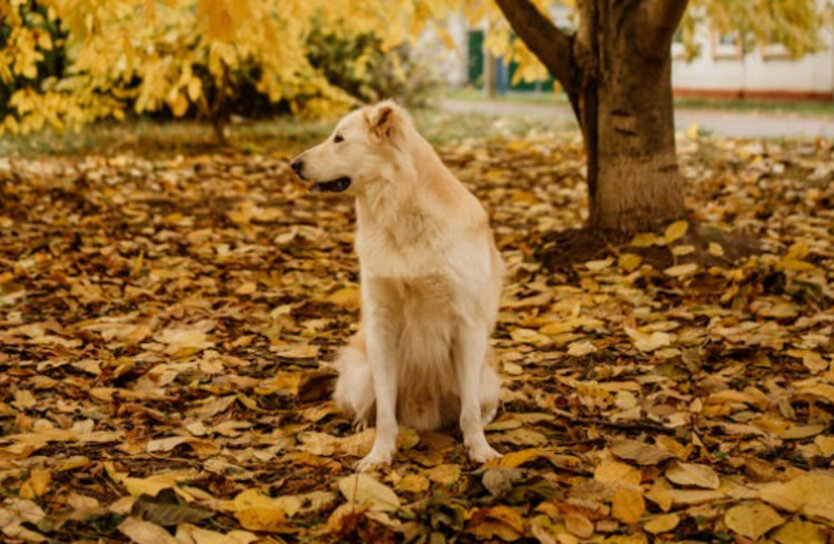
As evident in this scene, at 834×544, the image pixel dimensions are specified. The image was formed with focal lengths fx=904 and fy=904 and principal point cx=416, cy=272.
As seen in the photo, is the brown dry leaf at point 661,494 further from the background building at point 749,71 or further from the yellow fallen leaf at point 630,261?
the background building at point 749,71

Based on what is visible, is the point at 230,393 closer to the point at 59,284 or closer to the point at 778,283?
the point at 59,284

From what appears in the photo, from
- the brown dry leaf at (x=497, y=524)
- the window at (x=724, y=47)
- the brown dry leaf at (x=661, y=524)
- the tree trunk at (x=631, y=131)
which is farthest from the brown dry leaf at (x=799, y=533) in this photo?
the window at (x=724, y=47)

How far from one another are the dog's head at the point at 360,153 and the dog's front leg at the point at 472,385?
69 cm

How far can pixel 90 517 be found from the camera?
2766mm

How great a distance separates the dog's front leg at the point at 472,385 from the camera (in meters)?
3.52

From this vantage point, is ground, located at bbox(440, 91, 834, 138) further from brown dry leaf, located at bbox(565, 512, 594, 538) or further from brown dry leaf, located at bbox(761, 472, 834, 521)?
brown dry leaf, located at bbox(565, 512, 594, 538)

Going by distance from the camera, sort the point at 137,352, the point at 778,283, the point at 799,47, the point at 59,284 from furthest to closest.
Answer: the point at 799,47, the point at 59,284, the point at 778,283, the point at 137,352

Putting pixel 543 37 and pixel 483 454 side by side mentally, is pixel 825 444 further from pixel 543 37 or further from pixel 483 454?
pixel 543 37

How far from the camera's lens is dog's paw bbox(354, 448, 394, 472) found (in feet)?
11.1

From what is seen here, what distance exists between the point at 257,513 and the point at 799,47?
16.5 metres

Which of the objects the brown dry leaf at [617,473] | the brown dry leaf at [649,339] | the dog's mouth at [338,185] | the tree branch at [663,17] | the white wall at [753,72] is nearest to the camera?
the brown dry leaf at [617,473]

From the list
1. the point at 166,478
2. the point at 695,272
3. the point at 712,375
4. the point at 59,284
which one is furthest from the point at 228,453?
the point at 695,272

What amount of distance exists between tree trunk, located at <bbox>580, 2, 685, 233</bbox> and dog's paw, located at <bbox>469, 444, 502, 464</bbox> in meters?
2.94

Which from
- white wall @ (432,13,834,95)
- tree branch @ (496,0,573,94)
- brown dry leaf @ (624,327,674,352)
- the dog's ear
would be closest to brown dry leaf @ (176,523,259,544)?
the dog's ear
